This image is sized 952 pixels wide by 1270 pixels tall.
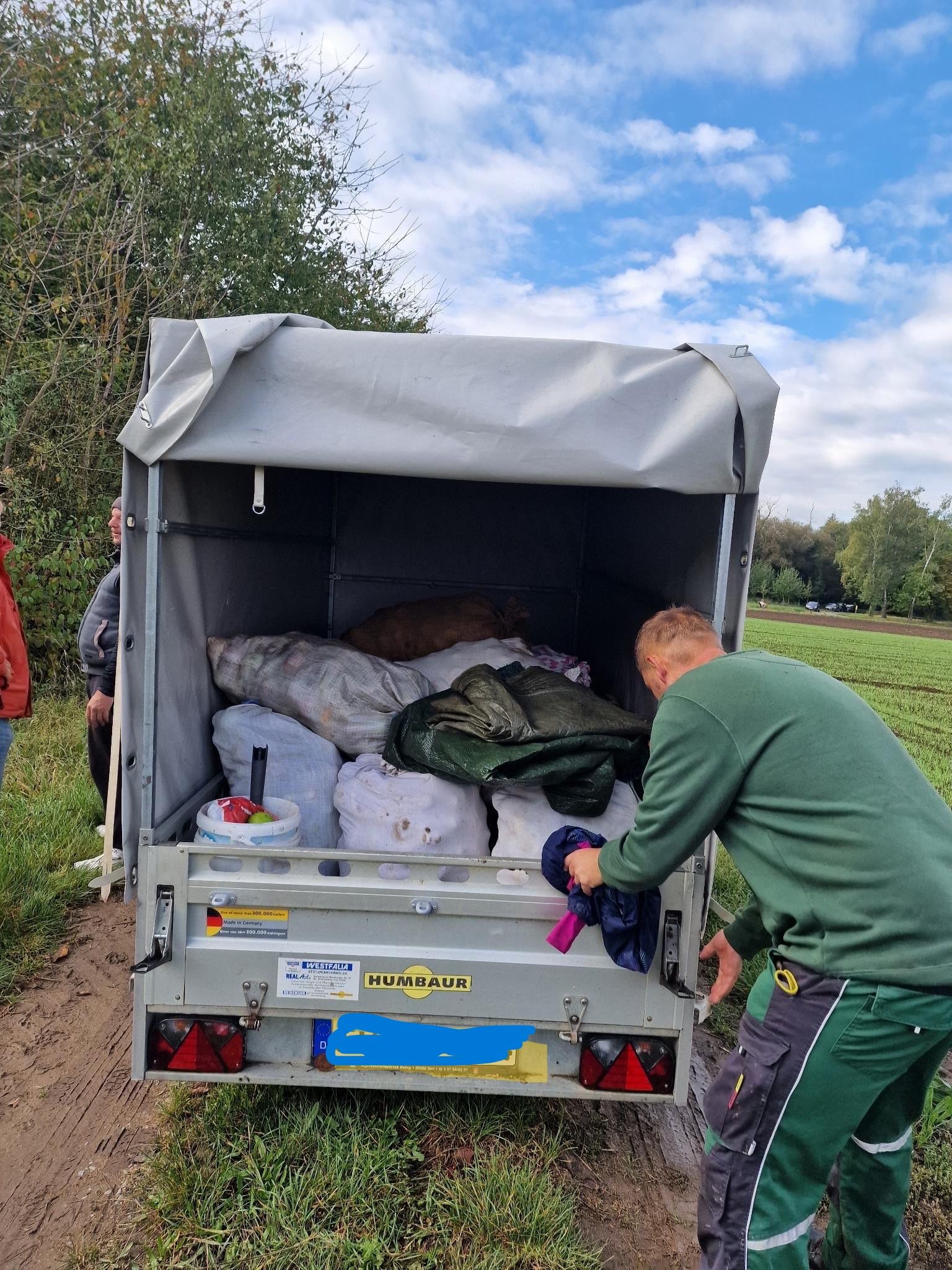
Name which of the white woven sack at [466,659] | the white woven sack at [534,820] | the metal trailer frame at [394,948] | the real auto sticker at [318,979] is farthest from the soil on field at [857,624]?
the real auto sticker at [318,979]

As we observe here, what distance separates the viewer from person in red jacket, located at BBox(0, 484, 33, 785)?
3.31 meters

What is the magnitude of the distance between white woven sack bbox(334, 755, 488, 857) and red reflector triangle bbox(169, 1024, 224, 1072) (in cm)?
62

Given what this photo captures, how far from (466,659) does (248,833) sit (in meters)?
1.61

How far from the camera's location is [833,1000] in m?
1.61

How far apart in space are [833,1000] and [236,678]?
83.1 inches

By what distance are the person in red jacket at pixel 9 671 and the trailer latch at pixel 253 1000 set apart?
1783mm

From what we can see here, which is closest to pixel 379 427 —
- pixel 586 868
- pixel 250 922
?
pixel 586 868

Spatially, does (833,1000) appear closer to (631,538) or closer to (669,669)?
(669,669)

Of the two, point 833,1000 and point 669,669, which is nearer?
point 833,1000

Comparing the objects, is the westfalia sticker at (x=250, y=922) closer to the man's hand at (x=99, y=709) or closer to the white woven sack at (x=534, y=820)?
the white woven sack at (x=534, y=820)

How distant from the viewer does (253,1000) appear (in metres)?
2.12

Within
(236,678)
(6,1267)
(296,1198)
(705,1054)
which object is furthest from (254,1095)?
(705,1054)

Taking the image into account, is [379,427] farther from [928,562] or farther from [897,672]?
[928,562]

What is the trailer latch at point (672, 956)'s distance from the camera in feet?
7.05
